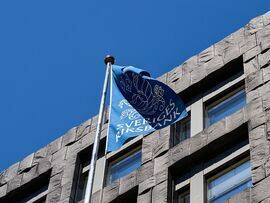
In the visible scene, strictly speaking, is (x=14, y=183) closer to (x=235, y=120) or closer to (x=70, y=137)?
(x=70, y=137)

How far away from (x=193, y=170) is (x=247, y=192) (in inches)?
144

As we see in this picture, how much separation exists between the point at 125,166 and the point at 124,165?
0.09m

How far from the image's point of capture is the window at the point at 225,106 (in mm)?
30594

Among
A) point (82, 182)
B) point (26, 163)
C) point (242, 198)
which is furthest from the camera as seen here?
point (26, 163)

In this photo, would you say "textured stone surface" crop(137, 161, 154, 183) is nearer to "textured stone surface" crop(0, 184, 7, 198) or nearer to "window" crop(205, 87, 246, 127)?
"window" crop(205, 87, 246, 127)

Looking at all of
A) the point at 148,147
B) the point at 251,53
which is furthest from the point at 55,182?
the point at 251,53

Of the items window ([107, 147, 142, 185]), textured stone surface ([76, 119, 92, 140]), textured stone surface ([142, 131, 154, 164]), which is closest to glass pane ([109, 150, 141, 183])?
window ([107, 147, 142, 185])

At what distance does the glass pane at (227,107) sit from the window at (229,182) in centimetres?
286

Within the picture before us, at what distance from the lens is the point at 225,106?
1220 inches

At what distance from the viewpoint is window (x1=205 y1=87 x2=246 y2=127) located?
100ft

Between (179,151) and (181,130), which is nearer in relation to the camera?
(179,151)

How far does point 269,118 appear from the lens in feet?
90.7

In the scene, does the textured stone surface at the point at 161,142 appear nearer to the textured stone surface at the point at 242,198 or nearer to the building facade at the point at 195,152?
the building facade at the point at 195,152

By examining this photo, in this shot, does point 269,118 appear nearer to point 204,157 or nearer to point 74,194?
point 204,157
